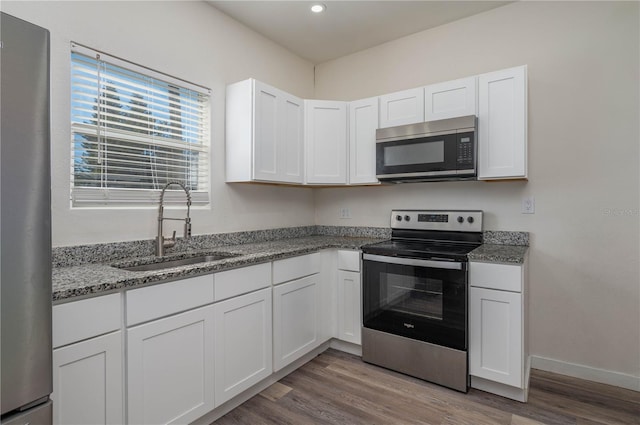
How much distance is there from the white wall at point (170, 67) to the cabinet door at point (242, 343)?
0.73 m

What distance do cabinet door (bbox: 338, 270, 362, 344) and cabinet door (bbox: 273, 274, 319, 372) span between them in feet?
0.72

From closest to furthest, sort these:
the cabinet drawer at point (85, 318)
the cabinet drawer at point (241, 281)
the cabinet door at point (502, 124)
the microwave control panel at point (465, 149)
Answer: the cabinet drawer at point (85, 318), the cabinet drawer at point (241, 281), the cabinet door at point (502, 124), the microwave control panel at point (465, 149)

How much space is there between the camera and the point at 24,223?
92cm

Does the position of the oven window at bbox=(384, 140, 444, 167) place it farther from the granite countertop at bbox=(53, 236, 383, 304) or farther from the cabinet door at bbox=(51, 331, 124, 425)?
the cabinet door at bbox=(51, 331, 124, 425)

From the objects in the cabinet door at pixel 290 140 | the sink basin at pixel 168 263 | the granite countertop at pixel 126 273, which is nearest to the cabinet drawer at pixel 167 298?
→ the granite countertop at pixel 126 273

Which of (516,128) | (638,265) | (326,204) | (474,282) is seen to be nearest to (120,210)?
(326,204)

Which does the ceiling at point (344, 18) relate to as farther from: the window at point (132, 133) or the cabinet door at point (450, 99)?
the window at point (132, 133)

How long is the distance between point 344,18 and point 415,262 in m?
2.01

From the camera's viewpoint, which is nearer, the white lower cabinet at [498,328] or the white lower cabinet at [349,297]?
the white lower cabinet at [498,328]

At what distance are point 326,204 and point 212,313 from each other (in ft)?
6.48

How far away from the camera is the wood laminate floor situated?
6.34 feet

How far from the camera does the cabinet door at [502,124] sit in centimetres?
229

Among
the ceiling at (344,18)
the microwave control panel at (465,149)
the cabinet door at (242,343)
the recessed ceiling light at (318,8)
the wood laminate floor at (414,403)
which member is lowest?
the wood laminate floor at (414,403)


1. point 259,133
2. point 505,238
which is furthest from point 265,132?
point 505,238
